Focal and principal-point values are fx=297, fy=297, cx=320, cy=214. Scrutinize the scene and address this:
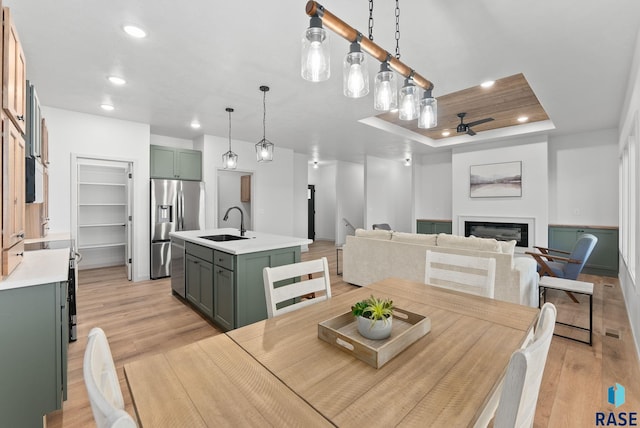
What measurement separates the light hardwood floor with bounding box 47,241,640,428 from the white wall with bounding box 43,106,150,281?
35.5 inches

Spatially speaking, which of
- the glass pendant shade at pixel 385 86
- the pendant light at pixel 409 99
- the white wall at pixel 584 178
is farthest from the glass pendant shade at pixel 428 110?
the white wall at pixel 584 178

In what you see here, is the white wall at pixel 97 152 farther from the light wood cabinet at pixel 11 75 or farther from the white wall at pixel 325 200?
the white wall at pixel 325 200

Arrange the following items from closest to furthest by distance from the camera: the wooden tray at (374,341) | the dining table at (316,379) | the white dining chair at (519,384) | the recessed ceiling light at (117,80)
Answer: the white dining chair at (519,384) → the dining table at (316,379) → the wooden tray at (374,341) → the recessed ceiling light at (117,80)

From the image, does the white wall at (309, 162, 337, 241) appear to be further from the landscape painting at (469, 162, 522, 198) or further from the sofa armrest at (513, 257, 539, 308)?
the sofa armrest at (513, 257, 539, 308)

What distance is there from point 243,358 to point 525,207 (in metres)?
6.49

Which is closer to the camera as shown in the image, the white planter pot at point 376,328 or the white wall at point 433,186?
the white planter pot at point 376,328

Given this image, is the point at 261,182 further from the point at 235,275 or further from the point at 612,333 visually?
the point at 612,333

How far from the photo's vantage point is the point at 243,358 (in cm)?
100

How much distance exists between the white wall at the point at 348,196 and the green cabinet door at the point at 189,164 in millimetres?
4343

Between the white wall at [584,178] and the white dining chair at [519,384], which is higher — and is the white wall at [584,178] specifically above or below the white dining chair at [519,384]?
above

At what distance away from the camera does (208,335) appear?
9.41ft

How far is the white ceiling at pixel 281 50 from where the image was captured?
6.82ft

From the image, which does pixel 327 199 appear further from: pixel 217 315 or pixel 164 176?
pixel 217 315

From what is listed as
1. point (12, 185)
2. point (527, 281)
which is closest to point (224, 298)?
point (12, 185)
